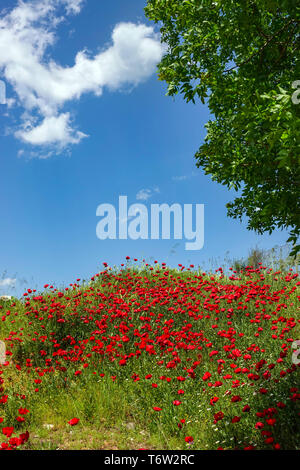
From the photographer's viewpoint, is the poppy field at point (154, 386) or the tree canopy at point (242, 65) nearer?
the poppy field at point (154, 386)

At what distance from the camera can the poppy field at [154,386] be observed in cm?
472

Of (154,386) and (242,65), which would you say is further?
(242,65)

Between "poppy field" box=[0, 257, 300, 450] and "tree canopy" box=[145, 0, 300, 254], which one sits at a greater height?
"tree canopy" box=[145, 0, 300, 254]

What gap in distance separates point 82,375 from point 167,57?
23.2 ft

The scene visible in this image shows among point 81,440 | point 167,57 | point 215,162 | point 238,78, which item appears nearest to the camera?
point 81,440

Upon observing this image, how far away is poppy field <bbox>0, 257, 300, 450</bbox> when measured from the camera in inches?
186

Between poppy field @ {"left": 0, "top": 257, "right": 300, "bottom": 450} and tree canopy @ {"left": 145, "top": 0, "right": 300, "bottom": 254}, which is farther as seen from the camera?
tree canopy @ {"left": 145, "top": 0, "right": 300, "bottom": 254}

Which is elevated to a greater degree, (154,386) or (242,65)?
(242,65)

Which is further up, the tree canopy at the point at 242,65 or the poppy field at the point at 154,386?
the tree canopy at the point at 242,65

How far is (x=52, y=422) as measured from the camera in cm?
542

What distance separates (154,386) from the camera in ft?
16.8
